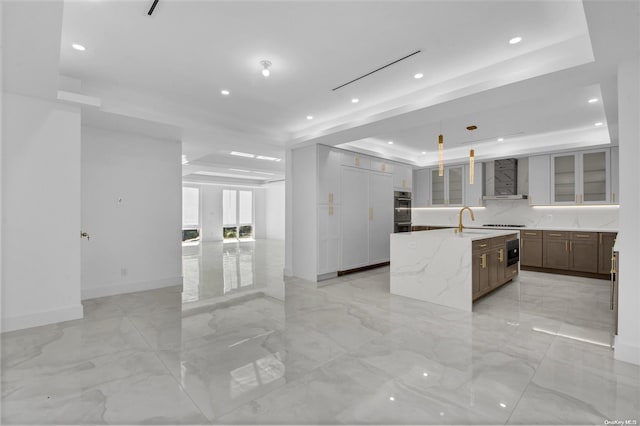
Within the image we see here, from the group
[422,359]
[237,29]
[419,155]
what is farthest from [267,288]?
[419,155]

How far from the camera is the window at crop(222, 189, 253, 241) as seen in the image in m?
13.6

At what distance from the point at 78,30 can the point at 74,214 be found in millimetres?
2055

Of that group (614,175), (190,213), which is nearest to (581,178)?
(614,175)

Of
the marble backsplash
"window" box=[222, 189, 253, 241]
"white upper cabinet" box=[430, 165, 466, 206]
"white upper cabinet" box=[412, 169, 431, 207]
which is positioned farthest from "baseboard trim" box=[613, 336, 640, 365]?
"window" box=[222, 189, 253, 241]

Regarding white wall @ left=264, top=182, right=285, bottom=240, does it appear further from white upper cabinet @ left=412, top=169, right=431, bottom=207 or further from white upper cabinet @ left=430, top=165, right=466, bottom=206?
white upper cabinet @ left=430, top=165, right=466, bottom=206

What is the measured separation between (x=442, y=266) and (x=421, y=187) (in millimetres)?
4644

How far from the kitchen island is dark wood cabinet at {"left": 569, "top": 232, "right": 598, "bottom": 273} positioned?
230 centimetres

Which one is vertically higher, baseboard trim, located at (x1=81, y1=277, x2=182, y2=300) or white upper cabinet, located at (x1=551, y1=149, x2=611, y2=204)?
white upper cabinet, located at (x1=551, y1=149, x2=611, y2=204)

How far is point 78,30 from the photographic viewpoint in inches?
102

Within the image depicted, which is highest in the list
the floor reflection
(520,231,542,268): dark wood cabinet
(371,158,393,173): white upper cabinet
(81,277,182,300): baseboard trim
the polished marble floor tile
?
(371,158,393,173): white upper cabinet

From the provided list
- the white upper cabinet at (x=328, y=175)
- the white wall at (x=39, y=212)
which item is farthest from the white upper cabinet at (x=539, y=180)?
the white wall at (x=39, y=212)

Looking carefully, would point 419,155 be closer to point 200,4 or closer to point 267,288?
point 267,288

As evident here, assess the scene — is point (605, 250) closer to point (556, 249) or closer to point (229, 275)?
point (556, 249)

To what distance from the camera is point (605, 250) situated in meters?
5.57
